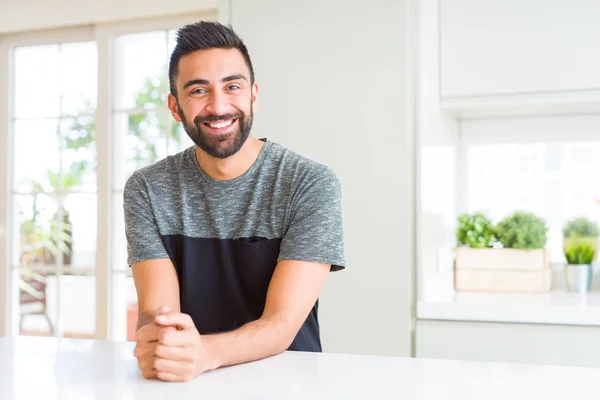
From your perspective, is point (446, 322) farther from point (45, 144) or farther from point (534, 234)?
point (45, 144)

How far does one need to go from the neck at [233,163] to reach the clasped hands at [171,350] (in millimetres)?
527

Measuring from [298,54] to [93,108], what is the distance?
5.08 feet

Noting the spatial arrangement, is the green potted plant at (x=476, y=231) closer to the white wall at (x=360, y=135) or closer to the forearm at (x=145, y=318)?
the white wall at (x=360, y=135)

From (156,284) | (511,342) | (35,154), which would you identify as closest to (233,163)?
(156,284)

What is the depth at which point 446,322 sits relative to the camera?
223 cm

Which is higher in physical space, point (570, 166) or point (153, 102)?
point (153, 102)

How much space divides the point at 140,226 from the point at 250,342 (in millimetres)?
515

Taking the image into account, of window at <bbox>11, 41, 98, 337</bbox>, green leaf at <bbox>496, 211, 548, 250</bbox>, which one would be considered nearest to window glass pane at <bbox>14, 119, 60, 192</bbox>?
window at <bbox>11, 41, 98, 337</bbox>

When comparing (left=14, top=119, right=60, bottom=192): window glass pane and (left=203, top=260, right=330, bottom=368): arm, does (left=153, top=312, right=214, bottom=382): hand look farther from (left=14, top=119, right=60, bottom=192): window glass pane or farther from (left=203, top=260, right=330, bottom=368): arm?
(left=14, top=119, right=60, bottom=192): window glass pane

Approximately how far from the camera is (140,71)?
344 centimetres

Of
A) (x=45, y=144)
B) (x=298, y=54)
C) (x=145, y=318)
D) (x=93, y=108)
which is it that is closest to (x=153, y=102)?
(x=93, y=108)

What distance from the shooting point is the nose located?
154 cm

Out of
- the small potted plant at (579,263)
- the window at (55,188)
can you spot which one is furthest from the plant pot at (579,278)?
the window at (55,188)

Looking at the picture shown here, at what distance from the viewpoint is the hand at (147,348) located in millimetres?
1087
